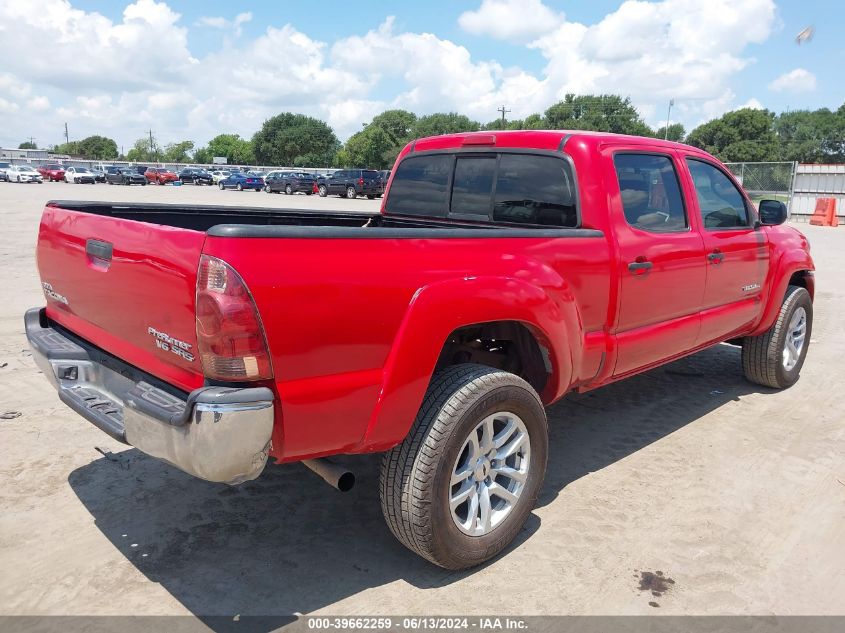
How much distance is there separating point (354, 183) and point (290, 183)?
7.80m

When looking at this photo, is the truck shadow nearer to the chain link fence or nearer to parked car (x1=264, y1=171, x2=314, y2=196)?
Answer: the chain link fence

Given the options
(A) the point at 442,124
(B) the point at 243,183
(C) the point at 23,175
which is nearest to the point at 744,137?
(A) the point at 442,124

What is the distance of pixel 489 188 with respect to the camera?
4117mm

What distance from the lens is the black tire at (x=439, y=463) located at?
8.86 ft

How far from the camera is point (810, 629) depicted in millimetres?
2648

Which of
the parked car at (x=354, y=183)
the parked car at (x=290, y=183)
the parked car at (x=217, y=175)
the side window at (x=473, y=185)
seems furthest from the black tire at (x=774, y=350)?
the parked car at (x=217, y=175)

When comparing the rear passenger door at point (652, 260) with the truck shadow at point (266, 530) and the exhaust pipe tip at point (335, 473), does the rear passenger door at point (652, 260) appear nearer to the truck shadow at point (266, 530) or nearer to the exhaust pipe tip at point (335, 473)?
the truck shadow at point (266, 530)

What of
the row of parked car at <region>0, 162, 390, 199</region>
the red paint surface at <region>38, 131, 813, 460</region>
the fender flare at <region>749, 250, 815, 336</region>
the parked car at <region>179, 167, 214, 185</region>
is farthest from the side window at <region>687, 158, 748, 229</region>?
the parked car at <region>179, 167, 214, 185</region>

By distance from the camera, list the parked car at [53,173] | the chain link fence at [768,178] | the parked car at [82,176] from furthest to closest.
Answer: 1. the parked car at [53,173]
2. the parked car at [82,176]
3. the chain link fence at [768,178]

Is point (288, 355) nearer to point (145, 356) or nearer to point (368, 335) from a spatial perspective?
point (368, 335)

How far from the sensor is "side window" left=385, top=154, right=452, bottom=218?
443cm

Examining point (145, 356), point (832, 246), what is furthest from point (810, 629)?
point (832, 246)

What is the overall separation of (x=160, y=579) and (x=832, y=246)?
1812cm

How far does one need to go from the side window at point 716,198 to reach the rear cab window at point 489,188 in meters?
1.21
